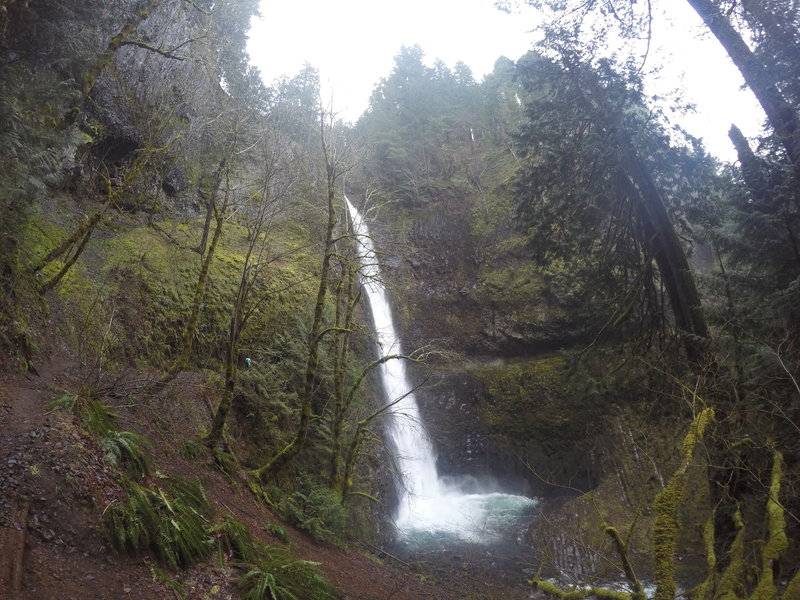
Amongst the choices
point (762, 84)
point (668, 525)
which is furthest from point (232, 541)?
point (762, 84)

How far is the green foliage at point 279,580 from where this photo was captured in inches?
205

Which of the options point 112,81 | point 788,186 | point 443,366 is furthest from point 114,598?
point 443,366

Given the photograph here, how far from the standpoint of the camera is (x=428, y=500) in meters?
17.0

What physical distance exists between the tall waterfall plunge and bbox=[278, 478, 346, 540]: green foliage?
3355 mm

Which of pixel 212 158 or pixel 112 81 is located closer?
pixel 212 158

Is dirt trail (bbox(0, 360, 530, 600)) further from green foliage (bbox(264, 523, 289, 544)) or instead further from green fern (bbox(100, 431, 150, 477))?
green foliage (bbox(264, 523, 289, 544))

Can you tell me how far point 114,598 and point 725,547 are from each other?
306 inches

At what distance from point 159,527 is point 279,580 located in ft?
4.85

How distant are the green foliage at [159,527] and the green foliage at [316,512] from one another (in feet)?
13.7

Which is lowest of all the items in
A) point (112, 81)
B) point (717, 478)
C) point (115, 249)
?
point (717, 478)

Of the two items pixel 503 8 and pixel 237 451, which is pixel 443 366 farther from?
pixel 503 8

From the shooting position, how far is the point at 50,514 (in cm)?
426

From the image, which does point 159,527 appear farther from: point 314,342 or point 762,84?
point 762,84

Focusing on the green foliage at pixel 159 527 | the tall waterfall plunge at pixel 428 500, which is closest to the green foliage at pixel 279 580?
the green foliage at pixel 159 527
